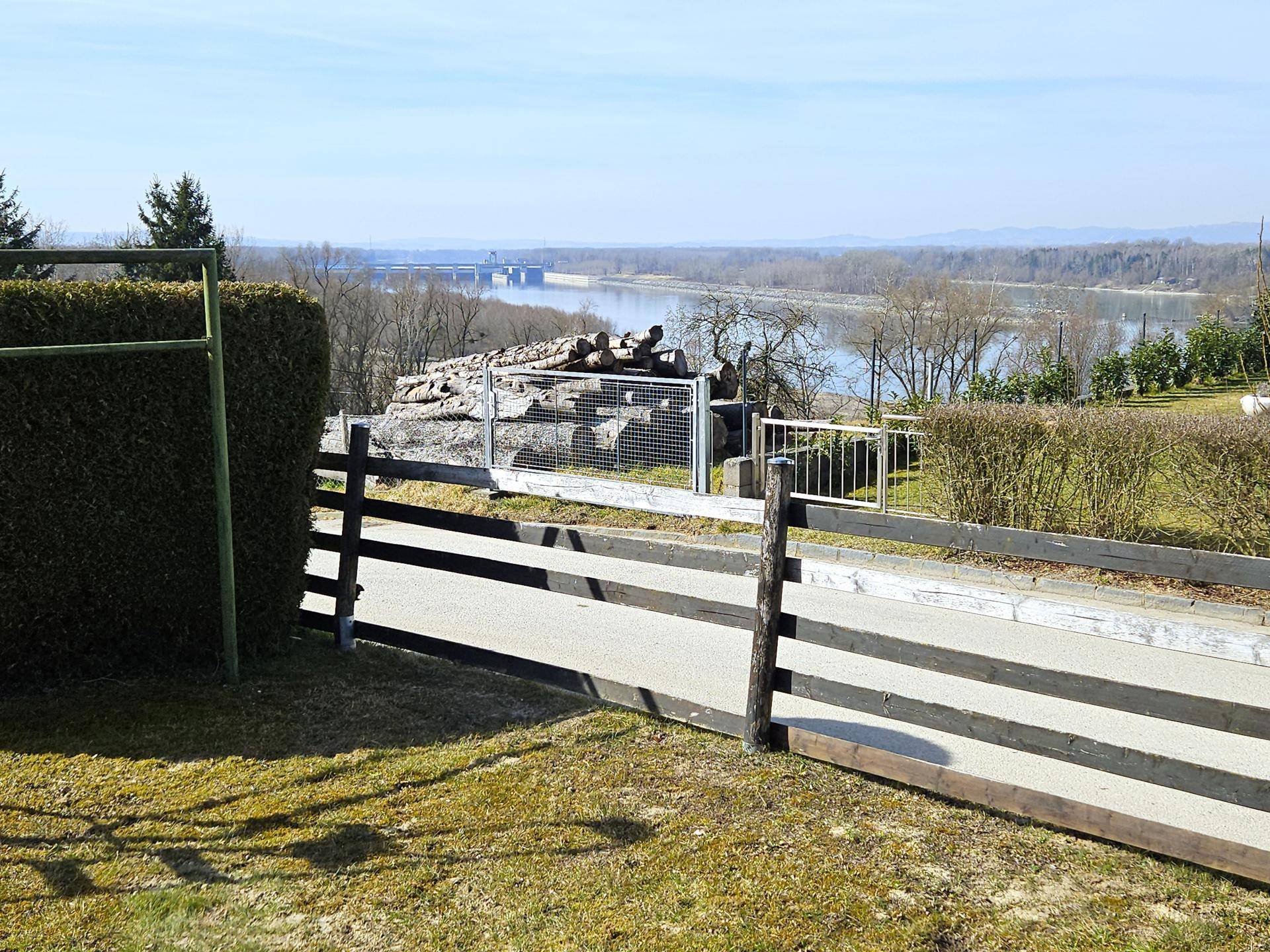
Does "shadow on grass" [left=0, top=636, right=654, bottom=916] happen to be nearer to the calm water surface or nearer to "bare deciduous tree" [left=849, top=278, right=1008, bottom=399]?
the calm water surface

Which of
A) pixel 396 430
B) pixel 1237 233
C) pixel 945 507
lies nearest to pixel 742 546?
pixel 945 507

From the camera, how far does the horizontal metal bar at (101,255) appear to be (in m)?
4.49

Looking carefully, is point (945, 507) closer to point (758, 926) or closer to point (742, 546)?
point (742, 546)

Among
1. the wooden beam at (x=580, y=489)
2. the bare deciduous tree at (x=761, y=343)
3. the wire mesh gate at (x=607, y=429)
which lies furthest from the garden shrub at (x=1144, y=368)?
the wooden beam at (x=580, y=489)

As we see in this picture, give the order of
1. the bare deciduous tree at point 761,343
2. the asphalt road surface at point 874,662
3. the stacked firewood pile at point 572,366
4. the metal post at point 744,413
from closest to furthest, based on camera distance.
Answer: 1. the asphalt road surface at point 874,662
2. the metal post at point 744,413
3. the stacked firewood pile at point 572,366
4. the bare deciduous tree at point 761,343

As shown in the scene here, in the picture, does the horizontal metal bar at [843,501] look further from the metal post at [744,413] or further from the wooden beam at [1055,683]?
the wooden beam at [1055,683]

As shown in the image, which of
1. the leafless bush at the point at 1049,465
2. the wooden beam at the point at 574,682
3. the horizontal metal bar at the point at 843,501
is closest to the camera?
the wooden beam at the point at 574,682

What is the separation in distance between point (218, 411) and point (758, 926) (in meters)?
3.92

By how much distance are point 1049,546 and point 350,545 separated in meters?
4.19

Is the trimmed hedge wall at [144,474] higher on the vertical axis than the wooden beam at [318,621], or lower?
higher

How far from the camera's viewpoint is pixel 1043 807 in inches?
166

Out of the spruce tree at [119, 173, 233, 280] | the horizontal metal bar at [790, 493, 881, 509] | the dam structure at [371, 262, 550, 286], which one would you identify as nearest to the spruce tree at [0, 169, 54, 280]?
the spruce tree at [119, 173, 233, 280]

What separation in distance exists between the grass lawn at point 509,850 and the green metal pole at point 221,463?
0.51 meters

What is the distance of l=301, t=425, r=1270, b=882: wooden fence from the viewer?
3.90 meters
